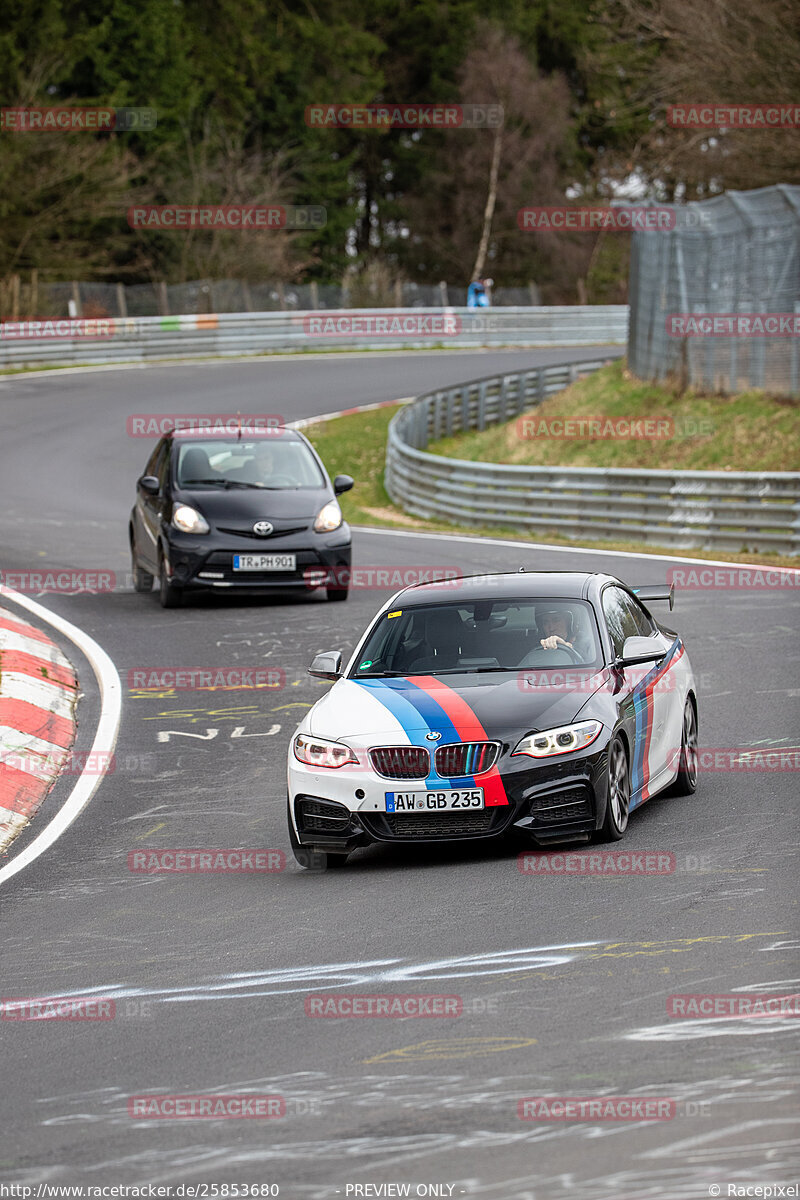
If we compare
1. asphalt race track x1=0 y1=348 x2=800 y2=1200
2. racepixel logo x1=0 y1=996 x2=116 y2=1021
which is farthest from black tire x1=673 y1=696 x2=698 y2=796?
racepixel logo x1=0 y1=996 x2=116 y2=1021

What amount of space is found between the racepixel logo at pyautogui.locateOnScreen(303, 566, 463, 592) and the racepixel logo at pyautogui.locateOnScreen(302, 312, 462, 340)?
109 feet

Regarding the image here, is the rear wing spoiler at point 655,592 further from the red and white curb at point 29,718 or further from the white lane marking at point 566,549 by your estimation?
the white lane marking at point 566,549

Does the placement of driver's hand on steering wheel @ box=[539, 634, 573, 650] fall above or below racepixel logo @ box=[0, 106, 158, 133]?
below

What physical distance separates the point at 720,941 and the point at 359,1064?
69.4 inches

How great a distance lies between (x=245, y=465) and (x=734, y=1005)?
534 inches

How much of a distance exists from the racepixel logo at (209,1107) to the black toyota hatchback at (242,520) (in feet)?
41.4

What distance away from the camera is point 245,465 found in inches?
738

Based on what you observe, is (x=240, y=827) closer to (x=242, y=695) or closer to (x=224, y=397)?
(x=242, y=695)

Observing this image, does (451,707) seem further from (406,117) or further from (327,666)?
(406,117)

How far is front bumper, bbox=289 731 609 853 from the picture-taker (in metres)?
8.18

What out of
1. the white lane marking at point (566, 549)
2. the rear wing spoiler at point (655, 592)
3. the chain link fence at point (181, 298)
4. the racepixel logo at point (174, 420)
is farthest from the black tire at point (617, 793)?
the chain link fence at point (181, 298)

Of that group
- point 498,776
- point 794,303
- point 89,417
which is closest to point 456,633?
point 498,776

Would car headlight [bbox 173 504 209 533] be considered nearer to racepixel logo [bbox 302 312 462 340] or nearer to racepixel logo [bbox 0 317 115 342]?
racepixel logo [bbox 0 317 115 342]

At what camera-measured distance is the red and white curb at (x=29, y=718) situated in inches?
408
